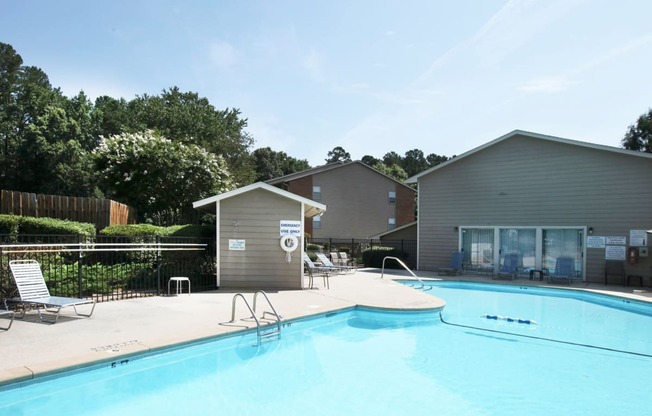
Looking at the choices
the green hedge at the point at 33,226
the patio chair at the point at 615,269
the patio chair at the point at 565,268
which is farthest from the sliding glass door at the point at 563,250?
the green hedge at the point at 33,226

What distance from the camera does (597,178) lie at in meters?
15.1

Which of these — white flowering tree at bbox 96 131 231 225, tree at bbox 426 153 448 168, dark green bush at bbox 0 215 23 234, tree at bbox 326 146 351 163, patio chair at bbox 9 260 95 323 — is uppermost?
tree at bbox 326 146 351 163

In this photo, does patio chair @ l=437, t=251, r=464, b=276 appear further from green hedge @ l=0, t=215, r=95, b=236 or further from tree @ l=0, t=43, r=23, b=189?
tree @ l=0, t=43, r=23, b=189

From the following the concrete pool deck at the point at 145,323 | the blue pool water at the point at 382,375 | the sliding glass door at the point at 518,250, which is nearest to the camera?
the blue pool water at the point at 382,375

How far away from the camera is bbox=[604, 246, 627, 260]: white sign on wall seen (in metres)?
14.6

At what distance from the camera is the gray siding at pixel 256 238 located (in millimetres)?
11922

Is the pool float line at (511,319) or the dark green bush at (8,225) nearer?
the pool float line at (511,319)

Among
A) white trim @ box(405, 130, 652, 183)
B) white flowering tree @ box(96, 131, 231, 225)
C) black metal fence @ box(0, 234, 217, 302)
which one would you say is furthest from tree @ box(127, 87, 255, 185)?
black metal fence @ box(0, 234, 217, 302)

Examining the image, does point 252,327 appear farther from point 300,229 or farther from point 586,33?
point 586,33

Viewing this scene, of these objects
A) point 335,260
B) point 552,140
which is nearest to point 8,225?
point 335,260

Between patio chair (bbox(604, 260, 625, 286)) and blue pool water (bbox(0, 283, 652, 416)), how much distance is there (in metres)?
5.77

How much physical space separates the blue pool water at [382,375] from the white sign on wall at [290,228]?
3106 mm

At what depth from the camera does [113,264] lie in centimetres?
1192

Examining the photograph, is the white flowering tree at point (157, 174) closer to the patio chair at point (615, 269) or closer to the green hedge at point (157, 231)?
the green hedge at point (157, 231)
